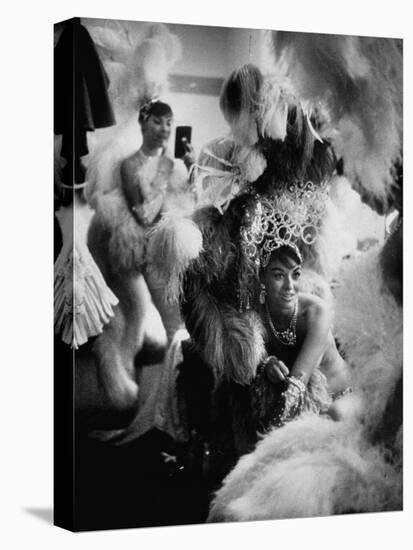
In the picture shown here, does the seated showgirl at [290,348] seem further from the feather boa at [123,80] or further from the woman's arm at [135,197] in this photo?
the feather boa at [123,80]

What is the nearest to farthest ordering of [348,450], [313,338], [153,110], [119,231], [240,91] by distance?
[119,231] < [153,110] < [240,91] < [313,338] < [348,450]

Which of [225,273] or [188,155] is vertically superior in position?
[188,155]

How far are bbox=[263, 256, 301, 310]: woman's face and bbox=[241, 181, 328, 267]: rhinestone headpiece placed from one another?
69 millimetres

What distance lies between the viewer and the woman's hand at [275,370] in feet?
28.3

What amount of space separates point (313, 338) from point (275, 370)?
303 millimetres

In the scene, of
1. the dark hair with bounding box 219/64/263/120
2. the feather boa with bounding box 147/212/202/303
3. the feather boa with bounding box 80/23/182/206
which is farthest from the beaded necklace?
the feather boa with bounding box 80/23/182/206

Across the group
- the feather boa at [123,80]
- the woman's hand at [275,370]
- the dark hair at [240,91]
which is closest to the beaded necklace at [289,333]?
the woman's hand at [275,370]

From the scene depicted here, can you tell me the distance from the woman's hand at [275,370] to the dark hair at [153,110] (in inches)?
56.1

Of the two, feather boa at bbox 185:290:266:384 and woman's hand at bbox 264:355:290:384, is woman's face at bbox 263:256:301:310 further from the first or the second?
woman's hand at bbox 264:355:290:384

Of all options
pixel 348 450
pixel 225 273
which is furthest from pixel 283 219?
pixel 348 450

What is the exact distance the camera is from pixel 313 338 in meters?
8.80

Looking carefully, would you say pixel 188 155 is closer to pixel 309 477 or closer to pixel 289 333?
pixel 289 333

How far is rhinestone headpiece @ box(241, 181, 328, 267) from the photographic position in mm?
8594

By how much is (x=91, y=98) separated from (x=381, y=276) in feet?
6.58
